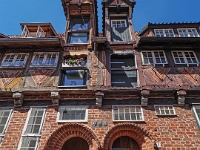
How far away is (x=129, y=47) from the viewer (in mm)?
10938

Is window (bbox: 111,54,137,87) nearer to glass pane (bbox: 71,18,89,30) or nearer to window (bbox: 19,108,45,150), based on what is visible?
glass pane (bbox: 71,18,89,30)

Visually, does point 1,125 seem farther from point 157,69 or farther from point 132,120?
point 157,69

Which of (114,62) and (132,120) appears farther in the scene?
(114,62)

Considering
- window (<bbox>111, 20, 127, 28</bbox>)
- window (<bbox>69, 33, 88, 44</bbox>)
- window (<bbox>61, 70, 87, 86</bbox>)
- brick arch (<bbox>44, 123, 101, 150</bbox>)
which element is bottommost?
brick arch (<bbox>44, 123, 101, 150</bbox>)

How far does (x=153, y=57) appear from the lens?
1039cm

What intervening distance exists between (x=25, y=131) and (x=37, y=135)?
1.92ft

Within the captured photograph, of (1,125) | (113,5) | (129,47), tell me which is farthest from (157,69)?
Answer: (1,125)

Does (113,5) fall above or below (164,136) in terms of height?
above

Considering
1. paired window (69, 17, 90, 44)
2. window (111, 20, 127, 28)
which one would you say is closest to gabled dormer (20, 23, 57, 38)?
paired window (69, 17, 90, 44)

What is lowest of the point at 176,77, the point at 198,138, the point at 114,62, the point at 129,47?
the point at 198,138

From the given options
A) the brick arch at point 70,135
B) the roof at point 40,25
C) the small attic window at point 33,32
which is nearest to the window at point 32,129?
the brick arch at point 70,135

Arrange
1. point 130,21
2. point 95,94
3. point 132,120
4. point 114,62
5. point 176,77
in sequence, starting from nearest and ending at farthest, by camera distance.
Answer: point 132,120, point 95,94, point 176,77, point 114,62, point 130,21

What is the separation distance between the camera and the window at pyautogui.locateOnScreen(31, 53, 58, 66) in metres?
10.3

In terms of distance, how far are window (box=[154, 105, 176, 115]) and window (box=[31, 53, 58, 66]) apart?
579cm
